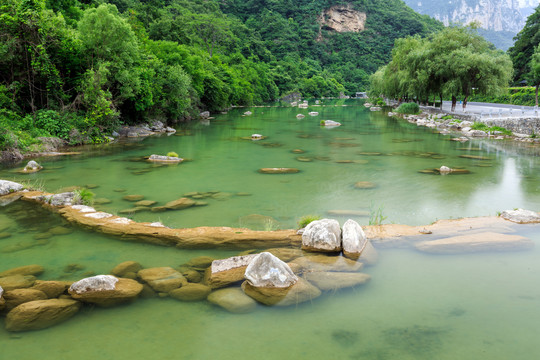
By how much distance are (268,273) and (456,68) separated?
41642 mm

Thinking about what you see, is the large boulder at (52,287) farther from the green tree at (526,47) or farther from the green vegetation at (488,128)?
the green tree at (526,47)

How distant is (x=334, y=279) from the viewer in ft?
24.5

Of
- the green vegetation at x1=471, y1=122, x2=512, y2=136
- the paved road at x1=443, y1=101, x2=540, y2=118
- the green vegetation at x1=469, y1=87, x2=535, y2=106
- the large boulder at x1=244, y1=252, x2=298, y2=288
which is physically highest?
the green vegetation at x1=469, y1=87, x2=535, y2=106

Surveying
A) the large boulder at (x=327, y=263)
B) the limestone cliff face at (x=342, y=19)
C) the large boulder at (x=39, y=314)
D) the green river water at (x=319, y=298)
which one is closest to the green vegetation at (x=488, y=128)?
the green river water at (x=319, y=298)

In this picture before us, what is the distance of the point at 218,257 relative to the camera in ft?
28.6

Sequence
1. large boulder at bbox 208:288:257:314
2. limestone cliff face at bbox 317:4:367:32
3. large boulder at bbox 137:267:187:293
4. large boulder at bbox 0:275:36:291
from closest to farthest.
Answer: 1. large boulder at bbox 208:288:257:314
2. large boulder at bbox 0:275:36:291
3. large boulder at bbox 137:267:187:293
4. limestone cliff face at bbox 317:4:367:32

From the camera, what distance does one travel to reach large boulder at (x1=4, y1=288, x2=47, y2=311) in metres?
6.45

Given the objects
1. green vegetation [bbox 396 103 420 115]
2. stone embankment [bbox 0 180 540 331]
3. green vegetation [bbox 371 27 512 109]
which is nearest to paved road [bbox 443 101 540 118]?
green vegetation [bbox 371 27 512 109]

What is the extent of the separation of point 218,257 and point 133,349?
3.30 m

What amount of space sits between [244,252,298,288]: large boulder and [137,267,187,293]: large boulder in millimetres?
1350

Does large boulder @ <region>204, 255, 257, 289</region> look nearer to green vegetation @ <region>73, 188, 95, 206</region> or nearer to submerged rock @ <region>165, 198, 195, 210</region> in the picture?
submerged rock @ <region>165, 198, 195, 210</region>

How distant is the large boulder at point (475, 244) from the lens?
907 centimetres

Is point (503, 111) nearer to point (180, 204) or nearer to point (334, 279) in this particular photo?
point (180, 204)

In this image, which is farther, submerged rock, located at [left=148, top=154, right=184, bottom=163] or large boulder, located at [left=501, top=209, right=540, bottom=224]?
submerged rock, located at [left=148, top=154, right=184, bottom=163]
